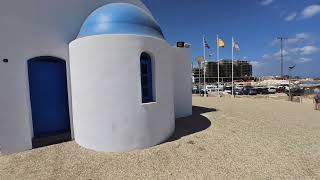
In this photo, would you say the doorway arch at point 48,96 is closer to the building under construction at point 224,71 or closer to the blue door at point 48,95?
the blue door at point 48,95

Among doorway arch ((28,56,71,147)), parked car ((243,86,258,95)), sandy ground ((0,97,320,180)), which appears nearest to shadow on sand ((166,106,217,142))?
sandy ground ((0,97,320,180))

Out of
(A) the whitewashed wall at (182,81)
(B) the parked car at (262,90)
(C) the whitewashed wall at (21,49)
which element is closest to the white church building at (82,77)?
(C) the whitewashed wall at (21,49)

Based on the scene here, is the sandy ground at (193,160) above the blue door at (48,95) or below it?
below

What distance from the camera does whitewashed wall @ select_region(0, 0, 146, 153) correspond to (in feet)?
23.4

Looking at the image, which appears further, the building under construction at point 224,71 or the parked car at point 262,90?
the building under construction at point 224,71

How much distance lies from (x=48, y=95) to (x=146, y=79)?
3.58 m

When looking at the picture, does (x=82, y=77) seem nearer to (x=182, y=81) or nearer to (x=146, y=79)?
(x=146, y=79)

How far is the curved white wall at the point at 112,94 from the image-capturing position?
6.98 metres

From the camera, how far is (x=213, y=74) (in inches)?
3602

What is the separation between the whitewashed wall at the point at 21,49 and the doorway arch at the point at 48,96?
41 centimetres

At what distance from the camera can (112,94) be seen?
7008 mm

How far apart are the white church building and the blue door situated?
0.10 feet

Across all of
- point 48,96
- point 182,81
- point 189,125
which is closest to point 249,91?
point 182,81

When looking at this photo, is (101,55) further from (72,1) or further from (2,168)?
(2,168)
